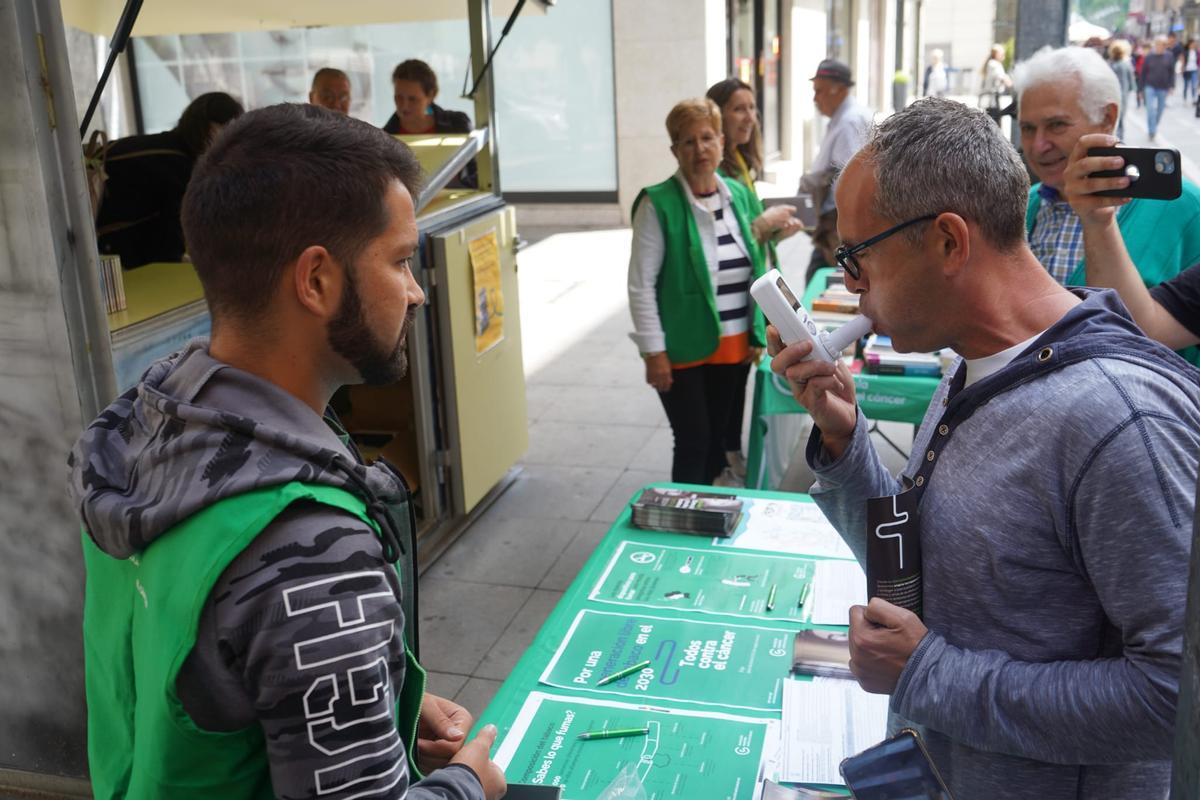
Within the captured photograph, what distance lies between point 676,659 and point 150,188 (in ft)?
11.2

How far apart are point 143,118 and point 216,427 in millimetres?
14242

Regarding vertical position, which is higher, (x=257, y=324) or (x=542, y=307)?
(x=257, y=324)

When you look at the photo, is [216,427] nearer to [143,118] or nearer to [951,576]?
[951,576]

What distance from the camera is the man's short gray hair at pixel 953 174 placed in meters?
1.47

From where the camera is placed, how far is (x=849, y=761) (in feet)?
4.69

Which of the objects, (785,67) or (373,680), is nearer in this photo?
(373,680)

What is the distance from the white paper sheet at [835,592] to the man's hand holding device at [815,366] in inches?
27.8

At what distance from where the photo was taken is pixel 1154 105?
19.8 m

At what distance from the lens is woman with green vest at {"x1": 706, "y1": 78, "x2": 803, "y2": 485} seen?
5.32 m

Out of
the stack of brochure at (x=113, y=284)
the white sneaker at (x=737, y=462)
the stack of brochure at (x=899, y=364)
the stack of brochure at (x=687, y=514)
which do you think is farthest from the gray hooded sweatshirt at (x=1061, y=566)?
the white sneaker at (x=737, y=462)

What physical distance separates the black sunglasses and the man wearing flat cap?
Result: 4.52m

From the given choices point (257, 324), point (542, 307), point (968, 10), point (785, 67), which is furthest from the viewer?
point (968, 10)

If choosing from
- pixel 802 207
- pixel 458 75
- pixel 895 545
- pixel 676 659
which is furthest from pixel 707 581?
pixel 458 75

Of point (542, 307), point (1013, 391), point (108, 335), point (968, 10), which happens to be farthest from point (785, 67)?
point (968, 10)
